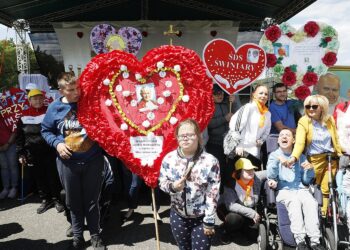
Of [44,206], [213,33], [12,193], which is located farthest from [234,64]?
[213,33]

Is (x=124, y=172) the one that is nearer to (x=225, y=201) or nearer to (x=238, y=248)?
(x=225, y=201)

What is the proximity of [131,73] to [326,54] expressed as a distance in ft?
8.59

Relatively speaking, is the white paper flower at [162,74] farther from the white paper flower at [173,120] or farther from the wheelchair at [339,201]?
the wheelchair at [339,201]

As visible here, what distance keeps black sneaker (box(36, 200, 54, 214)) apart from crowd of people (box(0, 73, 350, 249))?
3.00 ft

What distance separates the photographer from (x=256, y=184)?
333 centimetres

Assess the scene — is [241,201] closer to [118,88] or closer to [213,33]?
[118,88]

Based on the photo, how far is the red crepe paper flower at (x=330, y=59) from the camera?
4070 millimetres

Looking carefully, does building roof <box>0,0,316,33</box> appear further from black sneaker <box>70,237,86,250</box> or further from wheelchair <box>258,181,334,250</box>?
black sneaker <box>70,237,86,250</box>

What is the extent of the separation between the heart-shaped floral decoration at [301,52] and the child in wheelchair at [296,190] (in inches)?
50.7

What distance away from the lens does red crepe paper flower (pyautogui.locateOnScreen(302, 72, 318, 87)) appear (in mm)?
4125

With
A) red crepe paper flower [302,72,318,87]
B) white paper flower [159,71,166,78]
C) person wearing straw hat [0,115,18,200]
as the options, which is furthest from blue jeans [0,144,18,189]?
red crepe paper flower [302,72,318,87]

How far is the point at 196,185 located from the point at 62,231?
2.12 meters

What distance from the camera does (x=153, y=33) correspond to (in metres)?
10.4

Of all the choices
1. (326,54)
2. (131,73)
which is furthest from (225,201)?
(326,54)
